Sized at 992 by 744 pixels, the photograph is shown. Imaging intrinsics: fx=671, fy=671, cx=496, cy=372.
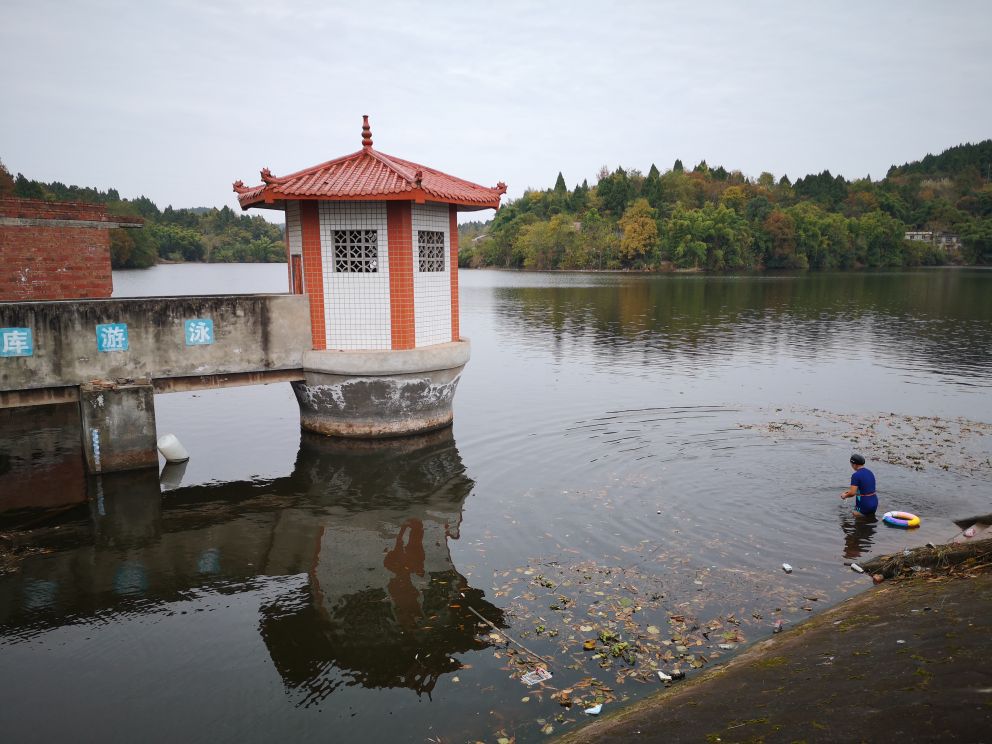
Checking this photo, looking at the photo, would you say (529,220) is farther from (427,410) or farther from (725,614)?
(725,614)

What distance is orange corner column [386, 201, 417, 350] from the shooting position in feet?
48.8

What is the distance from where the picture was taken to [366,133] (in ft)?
52.2

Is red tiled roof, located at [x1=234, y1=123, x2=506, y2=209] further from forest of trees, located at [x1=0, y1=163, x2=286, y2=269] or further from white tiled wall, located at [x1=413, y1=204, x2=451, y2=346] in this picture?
forest of trees, located at [x1=0, y1=163, x2=286, y2=269]

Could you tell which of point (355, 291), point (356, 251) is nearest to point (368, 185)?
point (356, 251)

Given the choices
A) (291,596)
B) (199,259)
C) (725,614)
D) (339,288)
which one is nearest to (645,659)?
(725,614)

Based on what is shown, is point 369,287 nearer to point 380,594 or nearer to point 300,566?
point 300,566

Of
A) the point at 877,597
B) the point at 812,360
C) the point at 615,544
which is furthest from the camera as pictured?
the point at 812,360

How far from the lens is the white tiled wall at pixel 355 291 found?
14977 millimetres

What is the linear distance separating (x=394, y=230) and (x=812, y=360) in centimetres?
1812

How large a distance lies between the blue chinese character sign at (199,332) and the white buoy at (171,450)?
2163 mm

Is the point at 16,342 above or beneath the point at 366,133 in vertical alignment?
beneath

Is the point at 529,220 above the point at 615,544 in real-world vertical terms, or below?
above

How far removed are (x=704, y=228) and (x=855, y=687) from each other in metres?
102

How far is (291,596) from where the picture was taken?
897 cm
